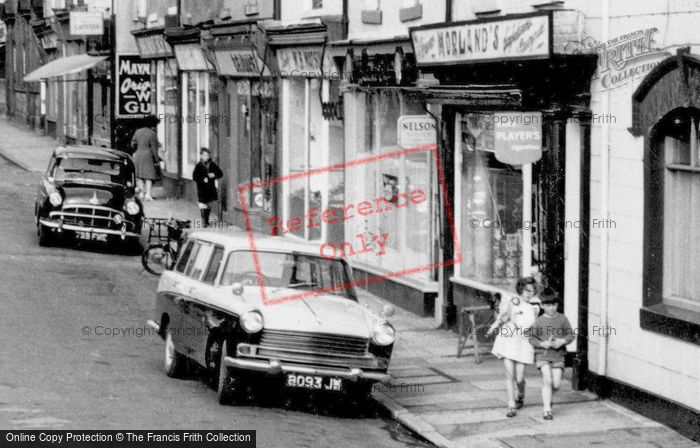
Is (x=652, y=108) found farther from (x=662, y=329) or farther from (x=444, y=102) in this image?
(x=444, y=102)

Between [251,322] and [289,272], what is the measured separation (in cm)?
134

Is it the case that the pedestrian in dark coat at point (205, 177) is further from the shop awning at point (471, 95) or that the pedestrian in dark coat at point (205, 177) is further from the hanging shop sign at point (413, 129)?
the shop awning at point (471, 95)

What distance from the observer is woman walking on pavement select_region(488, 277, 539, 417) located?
1320cm

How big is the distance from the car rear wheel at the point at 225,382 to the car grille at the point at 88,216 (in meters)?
11.7

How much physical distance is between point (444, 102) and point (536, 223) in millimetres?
2235

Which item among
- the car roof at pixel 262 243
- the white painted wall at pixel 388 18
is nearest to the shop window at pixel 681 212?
the car roof at pixel 262 243

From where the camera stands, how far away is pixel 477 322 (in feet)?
55.5

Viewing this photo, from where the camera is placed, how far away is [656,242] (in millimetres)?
13250

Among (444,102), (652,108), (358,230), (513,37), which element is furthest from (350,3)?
(652,108)

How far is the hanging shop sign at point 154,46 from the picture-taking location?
34.8 meters

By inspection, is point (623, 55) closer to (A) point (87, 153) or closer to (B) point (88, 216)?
(B) point (88, 216)

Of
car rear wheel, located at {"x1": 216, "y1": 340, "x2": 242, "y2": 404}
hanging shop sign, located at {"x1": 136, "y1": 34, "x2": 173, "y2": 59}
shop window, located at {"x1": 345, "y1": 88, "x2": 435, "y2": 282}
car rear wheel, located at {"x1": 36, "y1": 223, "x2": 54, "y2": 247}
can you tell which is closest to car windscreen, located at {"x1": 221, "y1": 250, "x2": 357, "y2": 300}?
car rear wheel, located at {"x1": 216, "y1": 340, "x2": 242, "y2": 404}

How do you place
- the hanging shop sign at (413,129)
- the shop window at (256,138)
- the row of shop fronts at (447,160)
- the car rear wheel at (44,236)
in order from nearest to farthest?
the row of shop fronts at (447,160)
the hanging shop sign at (413,129)
the car rear wheel at (44,236)
the shop window at (256,138)

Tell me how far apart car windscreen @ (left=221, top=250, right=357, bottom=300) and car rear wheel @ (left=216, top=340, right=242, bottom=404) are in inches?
38.3
